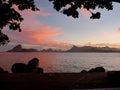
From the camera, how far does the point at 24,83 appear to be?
21109 millimetres

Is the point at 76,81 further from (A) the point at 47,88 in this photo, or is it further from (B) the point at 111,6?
(B) the point at 111,6

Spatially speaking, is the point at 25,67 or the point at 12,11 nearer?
the point at 12,11

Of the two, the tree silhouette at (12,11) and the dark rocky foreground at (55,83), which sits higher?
the tree silhouette at (12,11)

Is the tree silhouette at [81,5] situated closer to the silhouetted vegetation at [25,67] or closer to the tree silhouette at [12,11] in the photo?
the tree silhouette at [12,11]

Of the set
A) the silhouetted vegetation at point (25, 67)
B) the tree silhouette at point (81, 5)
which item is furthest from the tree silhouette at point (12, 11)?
the silhouetted vegetation at point (25, 67)

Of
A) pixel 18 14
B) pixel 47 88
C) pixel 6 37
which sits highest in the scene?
pixel 18 14

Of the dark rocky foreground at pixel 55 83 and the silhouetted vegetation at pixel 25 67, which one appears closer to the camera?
the dark rocky foreground at pixel 55 83

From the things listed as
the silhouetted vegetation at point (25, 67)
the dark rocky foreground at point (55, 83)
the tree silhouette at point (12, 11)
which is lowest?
the silhouetted vegetation at point (25, 67)

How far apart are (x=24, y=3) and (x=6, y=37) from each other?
3.05 meters

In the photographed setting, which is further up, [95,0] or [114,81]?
[95,0]

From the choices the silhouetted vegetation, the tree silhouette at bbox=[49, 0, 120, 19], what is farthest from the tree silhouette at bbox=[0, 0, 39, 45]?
the silhouetted vegetation

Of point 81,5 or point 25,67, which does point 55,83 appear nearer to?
point 81,5

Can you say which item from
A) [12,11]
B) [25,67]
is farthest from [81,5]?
[25,67]

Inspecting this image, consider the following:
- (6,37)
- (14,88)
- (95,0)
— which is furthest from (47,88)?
(95,0)
